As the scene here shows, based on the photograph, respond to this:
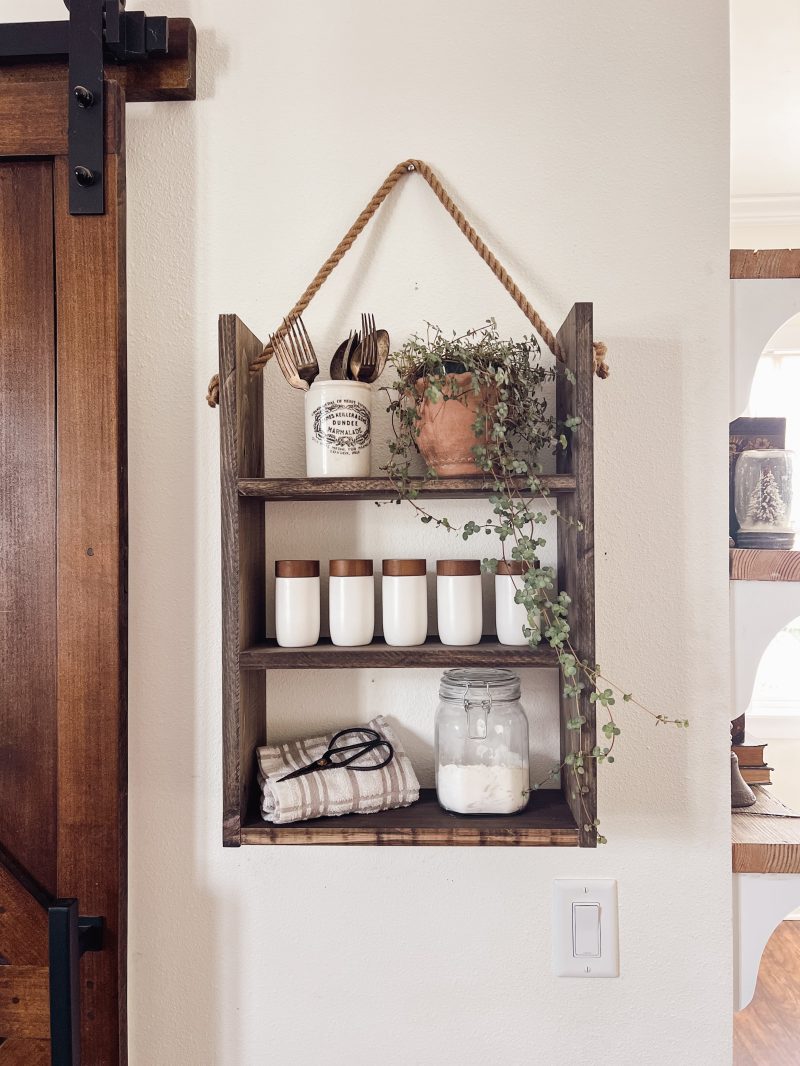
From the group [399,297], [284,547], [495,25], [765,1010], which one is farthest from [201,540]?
[765,1010]

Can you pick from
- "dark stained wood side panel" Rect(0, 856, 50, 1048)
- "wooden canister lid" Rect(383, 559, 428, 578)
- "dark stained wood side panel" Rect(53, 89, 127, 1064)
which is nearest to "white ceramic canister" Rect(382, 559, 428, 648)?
"wooden canister lid" Rect(383, 559, 428, 578)

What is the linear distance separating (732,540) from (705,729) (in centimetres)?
25

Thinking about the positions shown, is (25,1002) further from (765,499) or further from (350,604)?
(765,499)

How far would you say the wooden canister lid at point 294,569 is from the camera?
917 mm

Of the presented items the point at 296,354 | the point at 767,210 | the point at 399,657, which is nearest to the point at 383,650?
the point at 399,657

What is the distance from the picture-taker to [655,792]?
1002 millimetres

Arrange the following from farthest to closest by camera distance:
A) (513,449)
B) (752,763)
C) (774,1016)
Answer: (774,1016) → (752,763) → (513,449)

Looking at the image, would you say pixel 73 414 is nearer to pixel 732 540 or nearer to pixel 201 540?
pixel 201 540

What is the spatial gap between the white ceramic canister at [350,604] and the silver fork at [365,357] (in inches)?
8.9

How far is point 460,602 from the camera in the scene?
0.91 metres

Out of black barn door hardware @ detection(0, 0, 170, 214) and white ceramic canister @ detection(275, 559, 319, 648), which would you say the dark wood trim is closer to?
white ceramic canister @ detection(275, 559, 319, 648)

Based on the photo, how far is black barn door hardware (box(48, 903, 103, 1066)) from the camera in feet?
2.97

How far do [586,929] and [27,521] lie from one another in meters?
0.88

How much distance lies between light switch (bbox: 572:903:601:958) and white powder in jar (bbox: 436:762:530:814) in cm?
20
